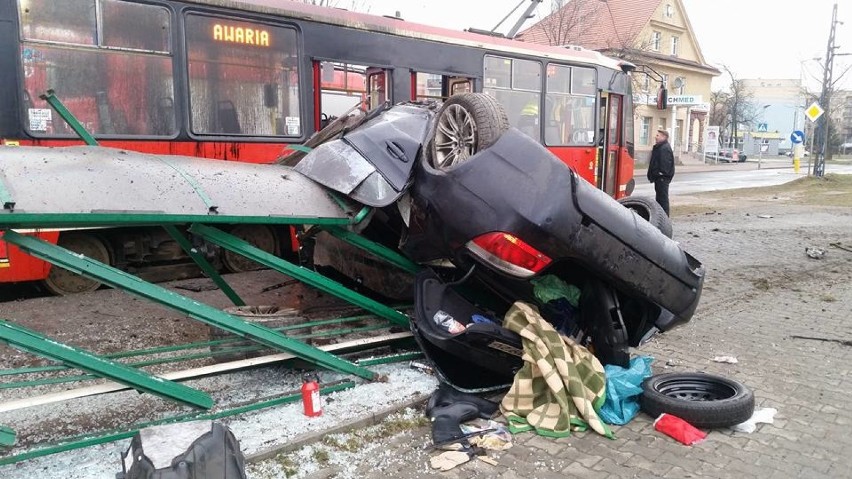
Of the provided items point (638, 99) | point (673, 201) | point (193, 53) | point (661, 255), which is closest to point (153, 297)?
point (661, 255)

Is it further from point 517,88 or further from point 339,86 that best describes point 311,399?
point 517,88

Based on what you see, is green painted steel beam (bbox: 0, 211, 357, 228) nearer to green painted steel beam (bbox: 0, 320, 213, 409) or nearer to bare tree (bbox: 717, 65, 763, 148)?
green painted steel beam (bbox: 0, 320, 213, 409)

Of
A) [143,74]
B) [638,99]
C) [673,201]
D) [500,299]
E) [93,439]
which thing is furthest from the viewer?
[638,99]

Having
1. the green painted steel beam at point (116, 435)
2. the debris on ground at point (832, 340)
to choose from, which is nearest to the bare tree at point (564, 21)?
the debris on ground at point (832, 340)

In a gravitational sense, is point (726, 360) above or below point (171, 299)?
below

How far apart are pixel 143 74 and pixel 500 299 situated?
4.14 metres

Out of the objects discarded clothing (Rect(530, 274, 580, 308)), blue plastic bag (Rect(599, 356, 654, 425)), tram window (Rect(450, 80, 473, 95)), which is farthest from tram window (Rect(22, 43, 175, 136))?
blue plastic bag (Rect(599, 356, 654, 425))

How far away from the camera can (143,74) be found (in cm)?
609

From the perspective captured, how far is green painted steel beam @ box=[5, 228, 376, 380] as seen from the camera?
2.83m

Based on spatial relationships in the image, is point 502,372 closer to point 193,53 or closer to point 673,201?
point 193,53

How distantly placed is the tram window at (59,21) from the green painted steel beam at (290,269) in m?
3.47

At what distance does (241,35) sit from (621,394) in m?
5.13

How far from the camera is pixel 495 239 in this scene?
3.44 metres

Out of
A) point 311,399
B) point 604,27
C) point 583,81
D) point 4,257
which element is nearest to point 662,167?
point 583,81
